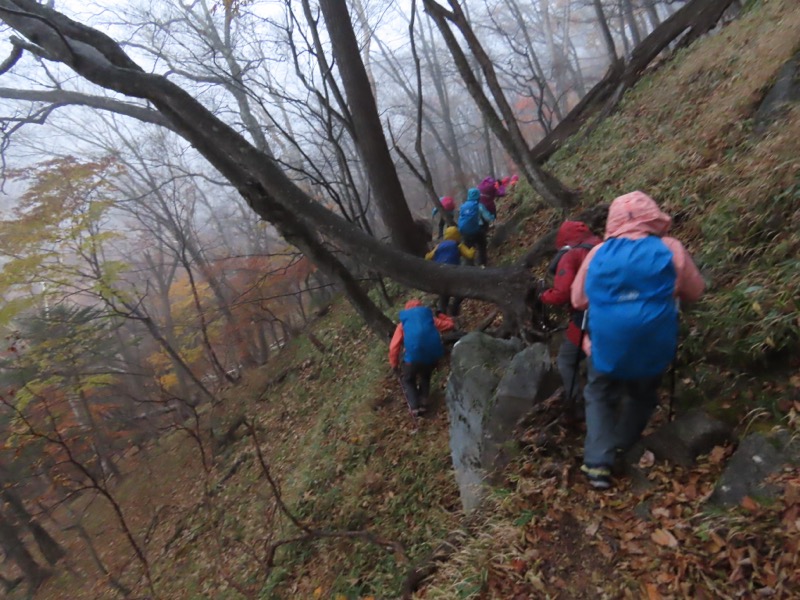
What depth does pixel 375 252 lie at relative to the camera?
6.06 meters

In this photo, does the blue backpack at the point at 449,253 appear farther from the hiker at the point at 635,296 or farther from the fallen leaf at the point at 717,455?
the fallen leaf at the point at 717,455

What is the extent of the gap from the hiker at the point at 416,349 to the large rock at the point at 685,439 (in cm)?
293

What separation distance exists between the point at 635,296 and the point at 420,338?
11.1ft

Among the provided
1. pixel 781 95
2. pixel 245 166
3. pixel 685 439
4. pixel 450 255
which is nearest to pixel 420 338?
pixel 450 255

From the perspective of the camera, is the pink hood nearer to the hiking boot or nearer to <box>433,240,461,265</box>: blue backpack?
the hiking boot

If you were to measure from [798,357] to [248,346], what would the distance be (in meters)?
20.4

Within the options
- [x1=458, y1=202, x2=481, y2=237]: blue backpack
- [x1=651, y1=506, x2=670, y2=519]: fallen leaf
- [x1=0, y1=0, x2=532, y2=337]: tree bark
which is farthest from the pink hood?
[x1=458, y1=202, x2=481, y2=237]: blue backpack

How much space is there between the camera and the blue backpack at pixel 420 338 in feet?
19.3

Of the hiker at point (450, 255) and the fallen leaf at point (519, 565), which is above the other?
the hiker at point (450, 255)

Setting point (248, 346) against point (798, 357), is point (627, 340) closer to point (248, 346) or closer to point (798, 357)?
point (798, 357)

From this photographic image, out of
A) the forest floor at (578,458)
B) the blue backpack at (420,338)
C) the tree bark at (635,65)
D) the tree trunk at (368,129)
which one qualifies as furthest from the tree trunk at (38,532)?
the tree bark at (635,65)

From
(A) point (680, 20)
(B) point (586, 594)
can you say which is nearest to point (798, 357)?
(B) point (586, 594)

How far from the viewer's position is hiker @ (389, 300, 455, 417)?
5906 mm

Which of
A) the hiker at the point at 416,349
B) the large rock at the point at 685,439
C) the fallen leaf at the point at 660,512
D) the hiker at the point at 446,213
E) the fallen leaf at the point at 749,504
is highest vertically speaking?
the hiker at the point at 446,213
